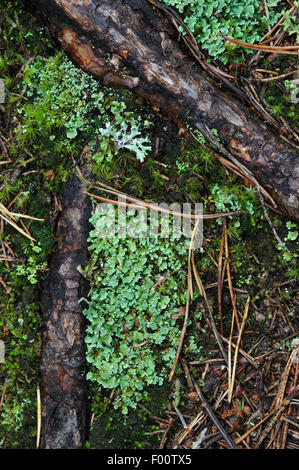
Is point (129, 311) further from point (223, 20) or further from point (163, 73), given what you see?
point (223, 20)

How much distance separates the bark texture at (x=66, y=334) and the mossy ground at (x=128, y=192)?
0.12m

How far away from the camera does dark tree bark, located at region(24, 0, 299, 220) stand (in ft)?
12.2

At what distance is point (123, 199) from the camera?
3.84m

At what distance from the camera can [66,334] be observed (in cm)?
377

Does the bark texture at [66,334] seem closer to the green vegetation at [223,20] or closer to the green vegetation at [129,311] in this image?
the green vegetation at [129,311]

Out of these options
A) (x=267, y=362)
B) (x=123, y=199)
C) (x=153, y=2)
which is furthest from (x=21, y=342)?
(x=153, y=2)

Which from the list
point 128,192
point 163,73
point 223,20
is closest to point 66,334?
point 128,192

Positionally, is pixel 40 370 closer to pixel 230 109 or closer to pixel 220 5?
pixel 230 109

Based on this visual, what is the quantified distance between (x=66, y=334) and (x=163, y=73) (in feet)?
8.69

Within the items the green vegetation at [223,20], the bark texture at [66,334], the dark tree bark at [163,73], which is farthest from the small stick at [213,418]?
the green vegetation at [223,20]

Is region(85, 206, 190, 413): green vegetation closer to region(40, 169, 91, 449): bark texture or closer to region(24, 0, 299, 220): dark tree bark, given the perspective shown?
region(40, 169, 91, 449): bark texture

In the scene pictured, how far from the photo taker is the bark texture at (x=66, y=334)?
3.71 m

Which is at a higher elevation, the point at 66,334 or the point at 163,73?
the point at 163,73
